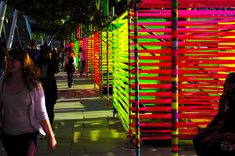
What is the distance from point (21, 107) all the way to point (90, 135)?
4908 millimetres

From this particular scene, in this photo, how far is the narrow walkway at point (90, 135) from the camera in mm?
7938

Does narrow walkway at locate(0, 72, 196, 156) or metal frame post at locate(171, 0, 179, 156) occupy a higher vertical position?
metal frame post at locate(171, 0, 179, 156)

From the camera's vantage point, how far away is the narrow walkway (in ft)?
26.0

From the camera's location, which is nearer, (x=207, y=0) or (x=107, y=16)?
(x=207, y=0)

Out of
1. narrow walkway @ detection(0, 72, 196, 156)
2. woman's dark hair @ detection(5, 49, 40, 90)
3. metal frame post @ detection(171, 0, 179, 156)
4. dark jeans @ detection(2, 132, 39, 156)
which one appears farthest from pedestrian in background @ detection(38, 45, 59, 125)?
metal frame post @ detection(171, 0, 179, 156)

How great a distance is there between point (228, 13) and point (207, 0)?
1.36 ft

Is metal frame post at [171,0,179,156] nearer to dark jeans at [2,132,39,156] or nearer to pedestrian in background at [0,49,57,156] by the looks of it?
pedestrian in background at [0,49,57,156]

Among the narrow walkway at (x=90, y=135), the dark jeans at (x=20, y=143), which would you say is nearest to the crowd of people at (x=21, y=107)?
the dark jeans at (x=20, y=143)

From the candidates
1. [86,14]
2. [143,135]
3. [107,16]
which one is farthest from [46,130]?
[86,14]

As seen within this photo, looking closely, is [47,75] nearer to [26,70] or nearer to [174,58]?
[26,70]

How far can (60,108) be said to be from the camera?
1394 cm

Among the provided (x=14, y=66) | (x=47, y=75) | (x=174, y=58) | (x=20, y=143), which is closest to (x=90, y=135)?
(x=47, y=75)

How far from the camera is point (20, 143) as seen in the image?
470 centimetres

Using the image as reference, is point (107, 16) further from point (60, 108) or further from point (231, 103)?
point (231, 103)
